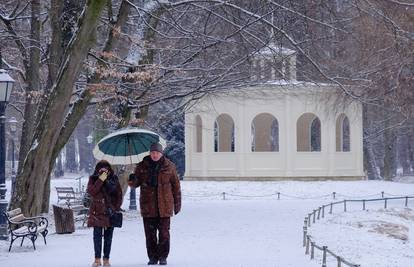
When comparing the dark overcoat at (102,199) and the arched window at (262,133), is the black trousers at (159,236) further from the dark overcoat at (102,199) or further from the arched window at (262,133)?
the arched window at (262,133)

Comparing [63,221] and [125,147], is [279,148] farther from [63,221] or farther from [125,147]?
[125,147]

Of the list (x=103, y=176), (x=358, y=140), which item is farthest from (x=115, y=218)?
(x=358, y=140)

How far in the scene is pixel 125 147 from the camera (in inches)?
518

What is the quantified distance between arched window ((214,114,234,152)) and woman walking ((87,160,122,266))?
3337 cm

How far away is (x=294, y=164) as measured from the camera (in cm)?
4156

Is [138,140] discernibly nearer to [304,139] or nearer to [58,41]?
[58,41]

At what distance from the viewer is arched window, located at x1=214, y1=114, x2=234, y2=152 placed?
149 ft

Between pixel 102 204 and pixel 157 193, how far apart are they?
2.89ft

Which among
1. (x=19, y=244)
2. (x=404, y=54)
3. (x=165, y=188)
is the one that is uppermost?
(x=404, y=54)

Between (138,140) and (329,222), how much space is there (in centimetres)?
1121

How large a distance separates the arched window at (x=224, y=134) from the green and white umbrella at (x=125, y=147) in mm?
32091

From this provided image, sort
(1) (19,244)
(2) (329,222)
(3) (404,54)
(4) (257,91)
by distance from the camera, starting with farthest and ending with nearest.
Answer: (4) (257,91) → (3) (404,54) → (2) (329,222) → (1) (19,244)

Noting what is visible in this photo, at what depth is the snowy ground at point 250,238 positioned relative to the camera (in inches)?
529

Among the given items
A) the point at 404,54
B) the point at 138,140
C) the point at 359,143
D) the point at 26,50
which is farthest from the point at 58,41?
the point at 359,143
